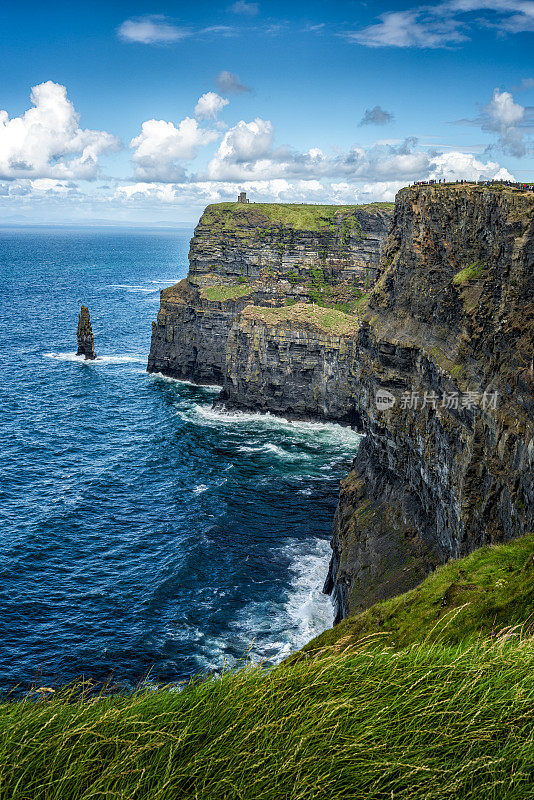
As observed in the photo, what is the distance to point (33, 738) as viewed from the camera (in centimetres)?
1128

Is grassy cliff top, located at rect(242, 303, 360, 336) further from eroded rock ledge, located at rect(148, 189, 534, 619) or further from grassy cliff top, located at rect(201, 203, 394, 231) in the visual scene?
eroded rock ledge, located at rect(148, 189, 534, 619)

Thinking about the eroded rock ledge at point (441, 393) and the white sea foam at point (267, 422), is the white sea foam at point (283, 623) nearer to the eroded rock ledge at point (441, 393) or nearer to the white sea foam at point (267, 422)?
the eroded rock ledge at point (441, 393)

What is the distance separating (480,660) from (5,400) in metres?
98.7

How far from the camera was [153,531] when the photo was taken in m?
63.1

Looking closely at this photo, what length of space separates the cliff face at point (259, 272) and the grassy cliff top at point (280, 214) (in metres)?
0.19

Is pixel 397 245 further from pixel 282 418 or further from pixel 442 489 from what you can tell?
pixel 282 418

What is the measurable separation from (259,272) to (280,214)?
13003 millimetres

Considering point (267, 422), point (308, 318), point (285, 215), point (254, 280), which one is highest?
point (285, 215)

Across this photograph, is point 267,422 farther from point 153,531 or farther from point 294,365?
point 153,531

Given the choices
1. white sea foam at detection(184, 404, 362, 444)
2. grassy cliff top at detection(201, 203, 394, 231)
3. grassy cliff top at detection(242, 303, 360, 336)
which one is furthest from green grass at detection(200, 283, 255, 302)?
white sea foam at detection(184, 404, 362, 444)

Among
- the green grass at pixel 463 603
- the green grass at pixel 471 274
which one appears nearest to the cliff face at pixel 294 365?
the green grass at pixel 471 274

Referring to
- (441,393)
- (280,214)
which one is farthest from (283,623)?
(280,214)

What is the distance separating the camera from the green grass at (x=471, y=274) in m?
37.8

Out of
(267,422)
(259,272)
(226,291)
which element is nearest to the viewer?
(267,422)
